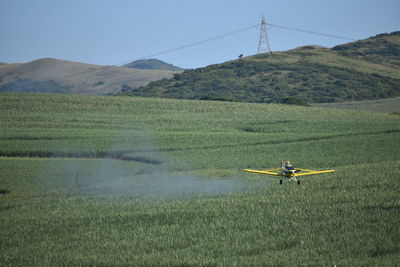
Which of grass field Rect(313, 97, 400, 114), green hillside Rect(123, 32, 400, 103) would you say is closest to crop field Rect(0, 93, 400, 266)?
grass field Rect(313, 97, 400, 114)

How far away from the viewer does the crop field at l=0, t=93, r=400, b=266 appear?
1406 cm

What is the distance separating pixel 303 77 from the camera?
460 feet

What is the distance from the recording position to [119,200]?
79.6 ft

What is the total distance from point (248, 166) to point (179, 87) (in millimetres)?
117568

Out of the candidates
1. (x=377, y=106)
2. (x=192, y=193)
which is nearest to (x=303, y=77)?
(x=377, y=106)

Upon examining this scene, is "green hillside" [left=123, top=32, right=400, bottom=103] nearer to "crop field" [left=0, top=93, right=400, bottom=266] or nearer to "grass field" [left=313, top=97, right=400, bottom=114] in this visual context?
"grass field" [left=313, top=97, right=400, bottom=114]

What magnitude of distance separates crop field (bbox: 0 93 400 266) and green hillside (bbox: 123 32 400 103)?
62.2 metres

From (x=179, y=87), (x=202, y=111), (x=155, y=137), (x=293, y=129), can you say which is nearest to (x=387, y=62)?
(x=179, y=87)

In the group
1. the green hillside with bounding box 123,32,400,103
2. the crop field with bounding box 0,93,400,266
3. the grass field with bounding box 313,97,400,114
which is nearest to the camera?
the crop field with bounding box 0,93,400,266

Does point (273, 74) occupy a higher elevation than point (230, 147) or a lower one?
higher

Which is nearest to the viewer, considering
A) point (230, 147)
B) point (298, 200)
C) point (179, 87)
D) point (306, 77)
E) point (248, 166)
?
point (298, 200)

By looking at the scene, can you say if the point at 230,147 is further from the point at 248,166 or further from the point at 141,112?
the point at 141,112

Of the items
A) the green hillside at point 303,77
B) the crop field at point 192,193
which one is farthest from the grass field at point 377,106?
the crop field at point 192,193

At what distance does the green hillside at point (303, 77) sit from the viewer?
4921 inches
